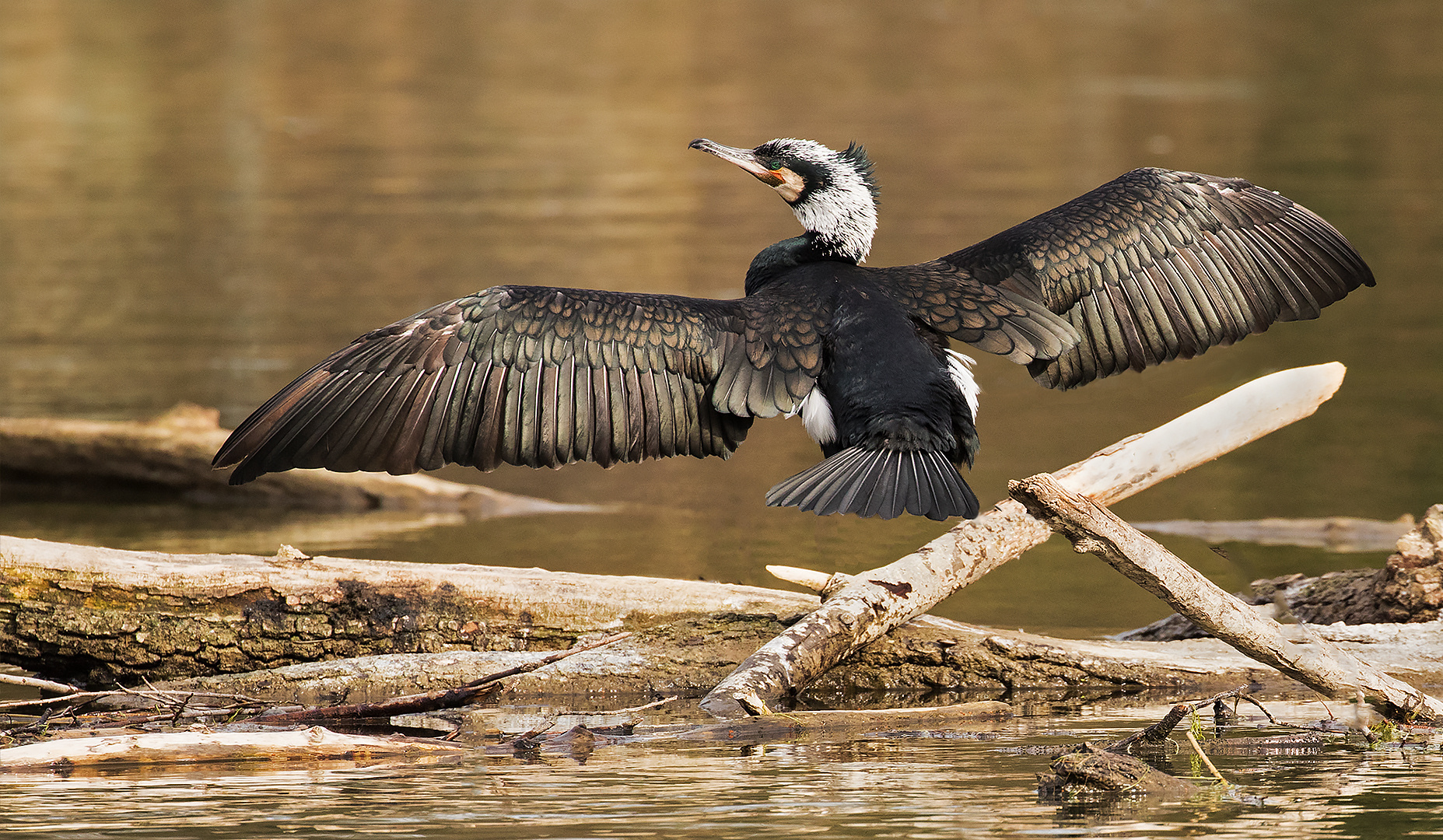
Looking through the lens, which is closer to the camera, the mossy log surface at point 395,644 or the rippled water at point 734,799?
the rippled water at point 734,799

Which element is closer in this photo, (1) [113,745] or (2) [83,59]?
(1) [113,745]

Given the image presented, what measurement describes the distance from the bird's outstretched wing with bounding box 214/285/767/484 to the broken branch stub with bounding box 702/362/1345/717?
783 mm

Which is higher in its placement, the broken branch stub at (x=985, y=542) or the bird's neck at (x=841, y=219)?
the bird's neck at (x=841, y=219)

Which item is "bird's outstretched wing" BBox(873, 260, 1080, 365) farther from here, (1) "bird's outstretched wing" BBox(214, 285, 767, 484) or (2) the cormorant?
(1) "bird's outstretched wing" BBox(214, 285, 767, 484)

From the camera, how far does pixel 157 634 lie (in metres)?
6.66

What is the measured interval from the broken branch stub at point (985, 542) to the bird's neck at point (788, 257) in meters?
1.27

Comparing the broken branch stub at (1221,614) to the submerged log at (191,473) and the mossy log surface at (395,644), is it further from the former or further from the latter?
the submerged log at (191,473)

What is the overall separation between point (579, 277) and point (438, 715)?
11805mm

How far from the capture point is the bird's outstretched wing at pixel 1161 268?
719 cm

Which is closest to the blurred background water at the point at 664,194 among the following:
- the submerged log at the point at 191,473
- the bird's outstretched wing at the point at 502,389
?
the submerged log at the point at 191,473

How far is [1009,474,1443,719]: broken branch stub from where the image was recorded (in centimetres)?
552

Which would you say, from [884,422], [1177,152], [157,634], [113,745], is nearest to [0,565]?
[157,634]

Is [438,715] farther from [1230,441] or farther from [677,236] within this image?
[677,236]

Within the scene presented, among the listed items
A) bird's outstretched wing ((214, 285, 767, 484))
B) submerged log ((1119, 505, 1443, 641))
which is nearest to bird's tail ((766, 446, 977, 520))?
bird's outstretched wing ((214, 285, 767, 484))
